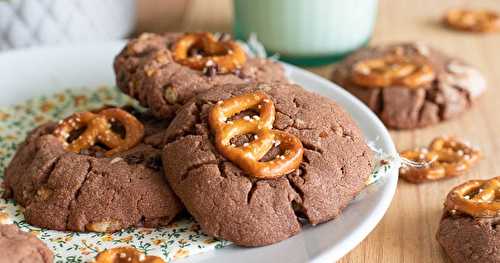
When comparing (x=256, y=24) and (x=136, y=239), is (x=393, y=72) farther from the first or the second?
(x=136, y=239)

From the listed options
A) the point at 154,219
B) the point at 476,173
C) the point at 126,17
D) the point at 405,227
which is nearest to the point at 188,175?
the point at 154,219

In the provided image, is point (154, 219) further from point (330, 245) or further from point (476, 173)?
point (476, 173)

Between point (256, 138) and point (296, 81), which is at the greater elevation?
point (256, 138)

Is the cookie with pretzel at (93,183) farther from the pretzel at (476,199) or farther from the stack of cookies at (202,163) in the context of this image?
the pretzel at (476,199)

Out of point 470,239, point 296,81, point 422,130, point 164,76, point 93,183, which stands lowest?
point 422,130

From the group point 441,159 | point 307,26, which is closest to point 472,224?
point 441,159

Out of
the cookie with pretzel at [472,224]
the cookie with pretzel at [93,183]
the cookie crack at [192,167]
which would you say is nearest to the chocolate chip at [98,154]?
the cookie with pretzel at [93,183]

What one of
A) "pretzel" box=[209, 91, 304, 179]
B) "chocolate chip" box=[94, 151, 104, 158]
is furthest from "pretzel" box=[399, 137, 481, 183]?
"chocolate chip" box=[94, 151, 104, 158]
